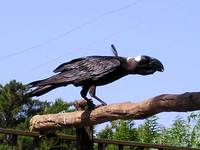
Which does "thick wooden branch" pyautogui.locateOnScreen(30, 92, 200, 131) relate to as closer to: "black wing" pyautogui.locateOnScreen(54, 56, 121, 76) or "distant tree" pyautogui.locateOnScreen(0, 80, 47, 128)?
"black wing" pyautogui.locateOnScreen(54, 56, 121, 76)

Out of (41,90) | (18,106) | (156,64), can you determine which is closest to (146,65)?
(156,64)

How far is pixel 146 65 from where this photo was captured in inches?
147

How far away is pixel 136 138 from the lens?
25.6ft

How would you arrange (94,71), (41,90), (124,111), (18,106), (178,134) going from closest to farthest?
(124,111) → (94,71) → (41,90) → (178,134) → (18,106)

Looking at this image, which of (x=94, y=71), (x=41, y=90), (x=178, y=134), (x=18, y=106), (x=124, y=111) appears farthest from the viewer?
(x=18, y=106)

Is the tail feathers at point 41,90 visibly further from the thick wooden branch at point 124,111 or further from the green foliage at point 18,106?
the green foliage at point 18,106

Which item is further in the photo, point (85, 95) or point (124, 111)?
point (85, 95)

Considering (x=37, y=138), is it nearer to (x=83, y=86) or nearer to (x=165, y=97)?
(x=83, y=86)

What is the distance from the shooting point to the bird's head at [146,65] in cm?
372

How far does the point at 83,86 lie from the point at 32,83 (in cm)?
34

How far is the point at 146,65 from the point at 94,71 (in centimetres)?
32

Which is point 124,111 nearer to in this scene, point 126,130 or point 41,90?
point 41,90

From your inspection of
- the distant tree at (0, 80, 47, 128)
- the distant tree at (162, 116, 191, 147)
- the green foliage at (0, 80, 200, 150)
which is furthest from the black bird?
the distant tree at (0, 80, 47, 128)

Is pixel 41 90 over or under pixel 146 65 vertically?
under
